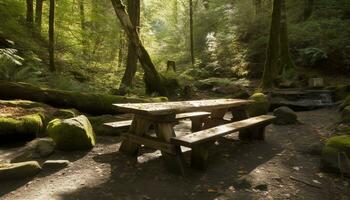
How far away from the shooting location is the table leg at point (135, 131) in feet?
17.8

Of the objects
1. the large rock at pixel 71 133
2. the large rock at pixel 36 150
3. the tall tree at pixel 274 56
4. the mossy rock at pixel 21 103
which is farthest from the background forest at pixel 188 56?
the large rock at pixel 71 133

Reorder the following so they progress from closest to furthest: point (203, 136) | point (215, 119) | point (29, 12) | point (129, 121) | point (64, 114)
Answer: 1. point (203, 136)
2. point (129, 121)
3. point (64, 114)
4. point (215, 119)
5. point (29, 12)

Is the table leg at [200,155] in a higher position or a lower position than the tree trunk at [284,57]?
lower

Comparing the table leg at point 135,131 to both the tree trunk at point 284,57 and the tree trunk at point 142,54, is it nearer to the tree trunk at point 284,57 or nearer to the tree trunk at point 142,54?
the tree trunk at point 142,54

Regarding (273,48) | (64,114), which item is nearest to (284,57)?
(273,48)

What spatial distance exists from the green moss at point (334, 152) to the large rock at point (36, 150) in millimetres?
4596

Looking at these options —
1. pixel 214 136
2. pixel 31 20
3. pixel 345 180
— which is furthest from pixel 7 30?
pixel 345 180

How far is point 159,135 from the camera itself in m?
5.11

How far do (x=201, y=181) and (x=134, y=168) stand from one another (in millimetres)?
1136

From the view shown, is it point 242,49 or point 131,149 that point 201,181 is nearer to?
point 131,149

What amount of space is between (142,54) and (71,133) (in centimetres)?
659

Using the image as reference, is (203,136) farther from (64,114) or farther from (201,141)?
(64,114)

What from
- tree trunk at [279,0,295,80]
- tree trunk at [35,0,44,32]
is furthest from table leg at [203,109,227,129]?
tree trunk at [35,0,44,32]

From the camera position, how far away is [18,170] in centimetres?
441
